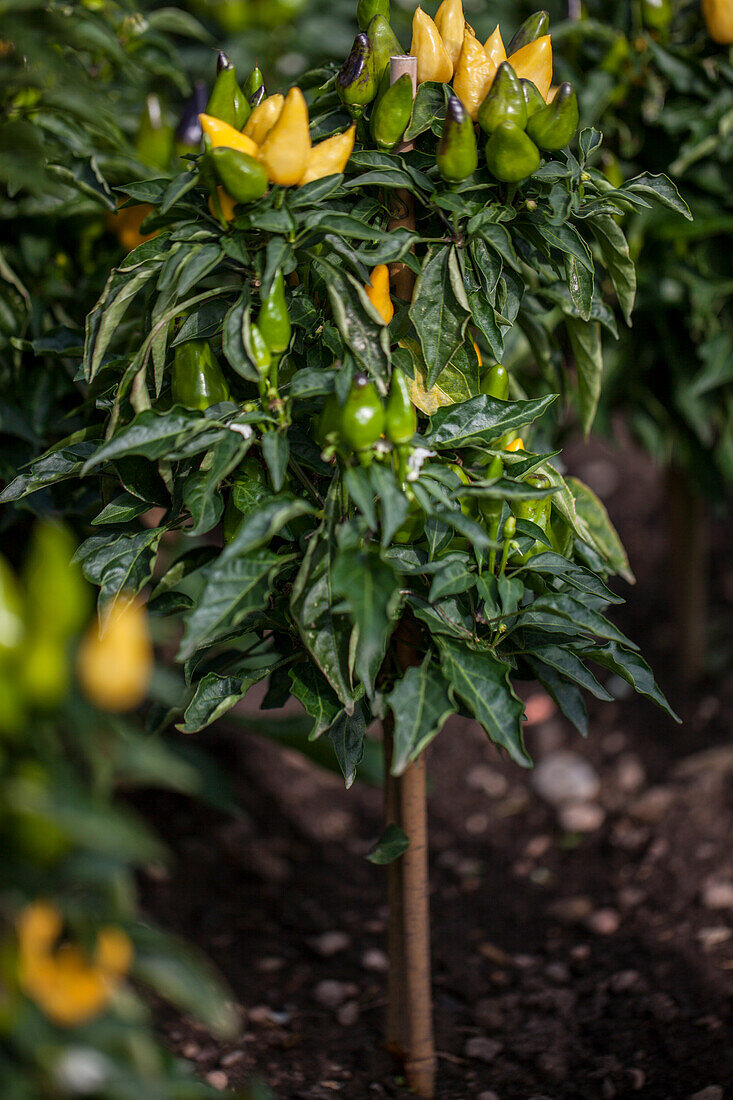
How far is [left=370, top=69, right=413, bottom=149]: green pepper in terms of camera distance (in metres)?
0.85

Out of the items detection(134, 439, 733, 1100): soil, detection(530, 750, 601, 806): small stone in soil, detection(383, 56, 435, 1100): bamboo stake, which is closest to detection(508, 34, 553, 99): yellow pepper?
detection(383, 56, 435, 1100): bamboo stake

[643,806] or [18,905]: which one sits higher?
[18,905]

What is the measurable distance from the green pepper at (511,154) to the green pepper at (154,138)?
0.67 meters

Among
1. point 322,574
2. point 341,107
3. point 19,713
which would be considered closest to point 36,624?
point 19,713

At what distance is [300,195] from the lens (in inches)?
31.6

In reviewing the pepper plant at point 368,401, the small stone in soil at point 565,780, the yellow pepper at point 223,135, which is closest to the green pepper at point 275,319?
the pepper plant at point 368,401

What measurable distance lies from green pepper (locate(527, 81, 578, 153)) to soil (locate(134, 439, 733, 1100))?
1.00 m

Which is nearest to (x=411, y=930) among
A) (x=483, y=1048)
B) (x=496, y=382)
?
(x=483, y=1048)

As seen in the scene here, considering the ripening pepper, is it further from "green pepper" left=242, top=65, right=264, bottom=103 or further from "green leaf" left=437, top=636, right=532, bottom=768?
"green leaf" left=437, top=636, right=532, bottom=768

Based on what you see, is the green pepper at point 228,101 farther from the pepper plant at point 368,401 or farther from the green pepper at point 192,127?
the green pepper at point 192,127

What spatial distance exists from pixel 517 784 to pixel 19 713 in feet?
5.04

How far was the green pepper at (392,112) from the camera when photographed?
2.80 feet

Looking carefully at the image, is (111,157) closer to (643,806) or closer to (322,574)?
(322,574)

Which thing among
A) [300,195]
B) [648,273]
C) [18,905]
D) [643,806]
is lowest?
[643,806]
